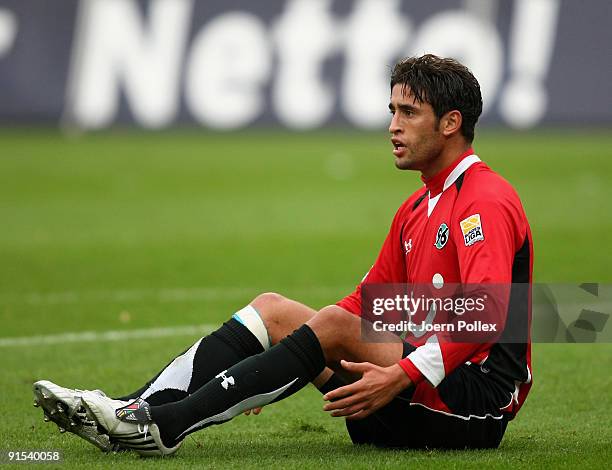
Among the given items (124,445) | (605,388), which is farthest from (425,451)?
(605,388)

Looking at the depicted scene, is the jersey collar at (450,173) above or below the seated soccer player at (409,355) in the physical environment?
above

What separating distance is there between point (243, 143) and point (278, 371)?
1908cm

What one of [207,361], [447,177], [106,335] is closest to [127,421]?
[207,361]

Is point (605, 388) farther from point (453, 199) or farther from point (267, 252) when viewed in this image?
point (267, 252)

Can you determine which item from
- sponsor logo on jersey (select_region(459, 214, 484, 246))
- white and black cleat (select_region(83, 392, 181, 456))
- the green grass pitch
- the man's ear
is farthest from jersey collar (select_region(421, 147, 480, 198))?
white and black cleat (select_region(83, 392, 181, 456))

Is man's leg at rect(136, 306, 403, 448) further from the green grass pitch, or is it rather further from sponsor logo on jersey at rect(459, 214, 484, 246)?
sponsor logo on jersey at rect(459, 214, 484, 246)

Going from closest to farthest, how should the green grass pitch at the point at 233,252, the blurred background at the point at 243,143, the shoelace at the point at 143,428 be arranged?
the shoelace at the point at 143,428 < the green grass pitch at the point at 233,252 < the blurred background at the point at 243,143

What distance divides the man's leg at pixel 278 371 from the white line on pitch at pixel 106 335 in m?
3.46

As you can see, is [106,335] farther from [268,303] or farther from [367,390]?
[367,390]

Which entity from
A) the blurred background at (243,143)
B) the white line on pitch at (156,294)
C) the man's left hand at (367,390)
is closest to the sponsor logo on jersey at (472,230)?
the man's left hand at (367,390)

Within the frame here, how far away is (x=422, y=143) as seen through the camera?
5289 millimetres

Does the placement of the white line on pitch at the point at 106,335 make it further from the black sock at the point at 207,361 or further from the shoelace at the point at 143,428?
the shoelace at the point at 143,428

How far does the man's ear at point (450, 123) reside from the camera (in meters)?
5.26

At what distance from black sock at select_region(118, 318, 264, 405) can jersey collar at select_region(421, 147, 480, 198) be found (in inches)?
38.3
